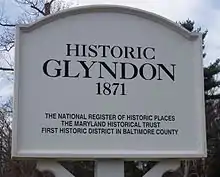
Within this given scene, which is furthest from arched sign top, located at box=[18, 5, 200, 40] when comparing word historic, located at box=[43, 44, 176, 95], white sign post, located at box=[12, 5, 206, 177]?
word historic, located at box=[43, 44, 176, 95]

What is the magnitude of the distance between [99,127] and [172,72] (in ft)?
3.33

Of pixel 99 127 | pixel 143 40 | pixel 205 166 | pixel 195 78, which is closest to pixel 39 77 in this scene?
pixel 99 127

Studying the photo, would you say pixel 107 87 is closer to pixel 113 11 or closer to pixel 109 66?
pixel 109 66

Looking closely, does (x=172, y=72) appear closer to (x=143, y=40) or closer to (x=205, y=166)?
(x=143, y=40)

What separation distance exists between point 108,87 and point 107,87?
0.04 feet

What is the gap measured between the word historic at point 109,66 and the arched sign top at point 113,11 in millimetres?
332

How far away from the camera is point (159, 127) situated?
5.62m

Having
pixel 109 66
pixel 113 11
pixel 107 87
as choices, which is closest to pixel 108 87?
pixel 107 87

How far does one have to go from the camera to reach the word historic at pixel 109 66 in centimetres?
552

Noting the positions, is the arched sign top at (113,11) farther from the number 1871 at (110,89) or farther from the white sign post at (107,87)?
the number 1871 at (110,89)

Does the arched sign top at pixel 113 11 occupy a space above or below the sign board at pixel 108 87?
above

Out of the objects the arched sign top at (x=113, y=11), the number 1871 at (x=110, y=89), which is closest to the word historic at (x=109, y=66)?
the number 1871 at (x=110, y=89)

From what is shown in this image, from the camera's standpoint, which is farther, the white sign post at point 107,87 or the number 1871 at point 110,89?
the number 1871 at point 110,89

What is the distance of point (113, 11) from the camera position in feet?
18.9
